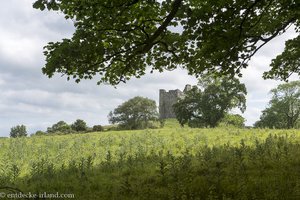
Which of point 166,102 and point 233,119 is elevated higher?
point 166,102

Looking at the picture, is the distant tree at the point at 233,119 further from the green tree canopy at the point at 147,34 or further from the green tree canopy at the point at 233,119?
the green tree canopy at the point at 147,34

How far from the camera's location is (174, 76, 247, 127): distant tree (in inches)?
2857

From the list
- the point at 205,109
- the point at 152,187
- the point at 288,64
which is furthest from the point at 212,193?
the point at 205,109

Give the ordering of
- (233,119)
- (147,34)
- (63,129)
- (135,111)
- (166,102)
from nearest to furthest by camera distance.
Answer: (147,34) → (63,129) → (233,119) → (135,111) → (166,102)

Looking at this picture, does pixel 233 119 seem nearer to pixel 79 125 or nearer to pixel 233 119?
pixel 233 119

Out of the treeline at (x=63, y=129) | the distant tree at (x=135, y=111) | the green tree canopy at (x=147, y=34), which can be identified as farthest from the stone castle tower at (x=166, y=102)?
the green tree canopy at (x=147, y=34)

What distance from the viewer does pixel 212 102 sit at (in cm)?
7344

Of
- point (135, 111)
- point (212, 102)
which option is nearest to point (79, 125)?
point (212, 102)

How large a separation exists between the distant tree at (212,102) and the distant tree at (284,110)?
73.1 feet

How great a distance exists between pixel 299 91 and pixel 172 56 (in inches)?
3506

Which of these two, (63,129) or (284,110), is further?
(284,110)

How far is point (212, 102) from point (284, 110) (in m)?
30.4

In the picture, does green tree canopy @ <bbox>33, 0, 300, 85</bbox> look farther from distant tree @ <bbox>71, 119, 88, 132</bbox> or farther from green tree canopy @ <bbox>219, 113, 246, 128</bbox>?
green tree canopy @ <bbox>219, 113, 246, 128</bbox>

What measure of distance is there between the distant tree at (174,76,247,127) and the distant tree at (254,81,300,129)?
877 inches
